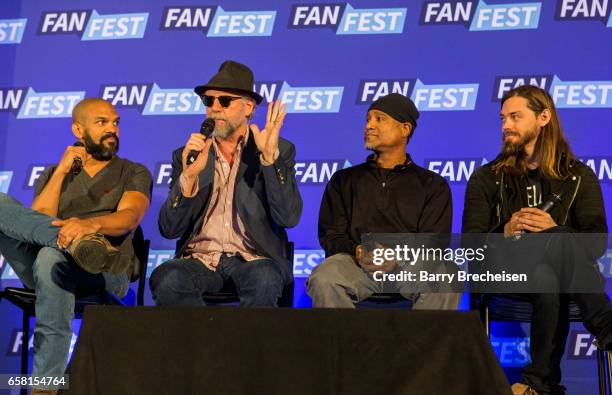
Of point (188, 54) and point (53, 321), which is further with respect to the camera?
point (188, 54)

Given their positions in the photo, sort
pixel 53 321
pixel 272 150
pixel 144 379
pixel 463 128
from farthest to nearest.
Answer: pixel 463 128
pixel 272 150
pixel 53 321
pixel 144 379

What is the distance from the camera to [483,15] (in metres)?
4.68

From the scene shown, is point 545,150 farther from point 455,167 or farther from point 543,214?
point 455,167

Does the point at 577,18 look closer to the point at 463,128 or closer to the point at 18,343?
the point at 463,128

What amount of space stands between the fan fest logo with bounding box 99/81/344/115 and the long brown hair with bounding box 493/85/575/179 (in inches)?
46.4

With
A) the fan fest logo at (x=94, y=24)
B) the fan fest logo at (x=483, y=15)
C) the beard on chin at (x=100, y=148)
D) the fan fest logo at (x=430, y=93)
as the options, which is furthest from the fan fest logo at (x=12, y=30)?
the fan fest logo at (x=483, y=15)

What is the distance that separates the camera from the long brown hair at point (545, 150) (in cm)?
374

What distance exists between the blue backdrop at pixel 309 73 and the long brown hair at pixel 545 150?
737mm

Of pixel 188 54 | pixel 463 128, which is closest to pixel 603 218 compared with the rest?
pixel 463 128

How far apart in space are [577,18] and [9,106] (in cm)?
334

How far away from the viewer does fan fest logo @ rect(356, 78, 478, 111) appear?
463cm

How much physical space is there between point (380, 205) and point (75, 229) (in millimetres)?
1422

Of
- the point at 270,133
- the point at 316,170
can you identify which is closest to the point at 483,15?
the point at 316,170

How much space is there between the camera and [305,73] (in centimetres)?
476
